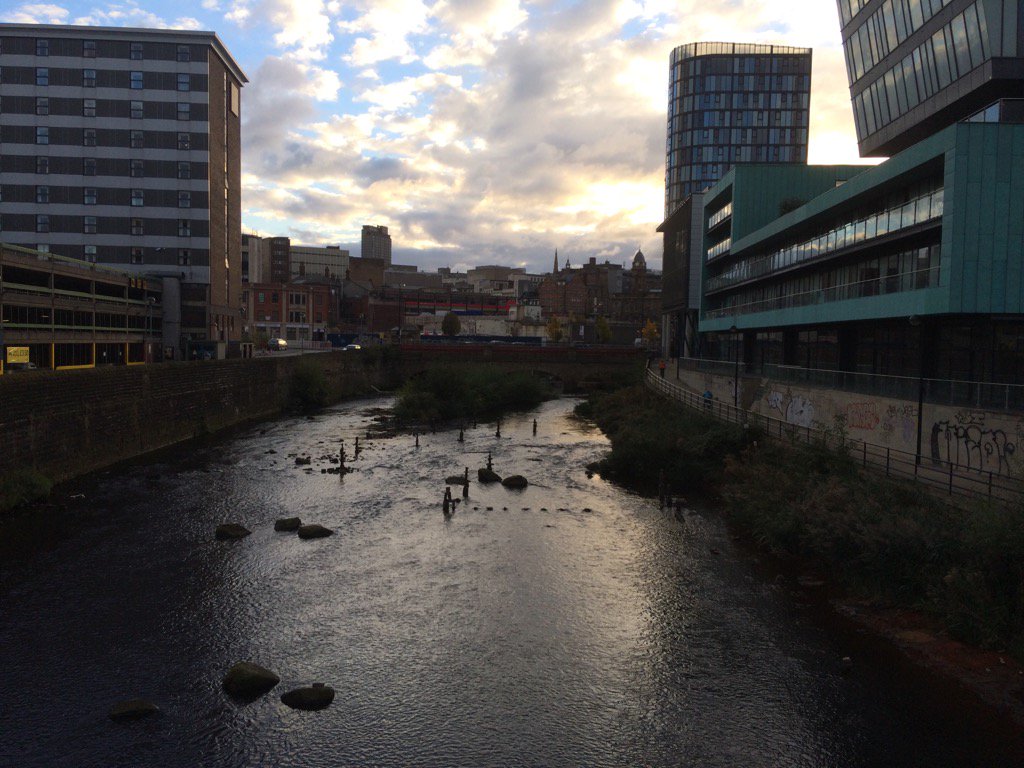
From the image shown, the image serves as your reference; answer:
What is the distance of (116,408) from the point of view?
36.6 meters

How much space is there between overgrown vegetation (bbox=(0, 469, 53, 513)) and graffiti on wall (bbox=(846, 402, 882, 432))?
33122 millimetres

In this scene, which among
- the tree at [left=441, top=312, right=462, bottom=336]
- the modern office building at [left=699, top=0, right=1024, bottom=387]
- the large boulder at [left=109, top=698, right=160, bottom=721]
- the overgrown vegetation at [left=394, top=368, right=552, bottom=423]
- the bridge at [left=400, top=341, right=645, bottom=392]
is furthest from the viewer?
the tree at [left=441, top=312, right=462, bottom=336]

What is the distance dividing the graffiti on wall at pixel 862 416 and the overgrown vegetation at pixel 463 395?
120 feet

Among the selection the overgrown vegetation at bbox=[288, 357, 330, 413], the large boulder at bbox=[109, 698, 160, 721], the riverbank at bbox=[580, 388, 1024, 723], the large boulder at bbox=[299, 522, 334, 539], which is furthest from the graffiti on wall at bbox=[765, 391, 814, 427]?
the overgrown vegetation at bbox=[288, 357, 330, 413]

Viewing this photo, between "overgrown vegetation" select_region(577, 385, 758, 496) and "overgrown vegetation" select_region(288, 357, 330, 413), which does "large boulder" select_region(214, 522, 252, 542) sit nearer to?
"overgrown vegetation" select_region(577, 385, 758, 496)

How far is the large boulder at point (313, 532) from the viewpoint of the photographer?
2514cm

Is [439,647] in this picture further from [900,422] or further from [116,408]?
[116,408]

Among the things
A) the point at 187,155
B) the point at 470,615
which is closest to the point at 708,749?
the point at 470,615

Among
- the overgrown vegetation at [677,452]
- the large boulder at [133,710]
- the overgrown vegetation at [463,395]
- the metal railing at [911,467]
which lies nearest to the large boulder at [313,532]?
the large boulder at [133,710]

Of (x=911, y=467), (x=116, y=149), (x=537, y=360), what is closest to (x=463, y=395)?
(x=537, y=360)

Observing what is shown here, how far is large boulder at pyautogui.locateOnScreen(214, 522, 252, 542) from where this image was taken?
25.0 meters

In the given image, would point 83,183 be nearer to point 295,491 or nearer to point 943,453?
point 295,491

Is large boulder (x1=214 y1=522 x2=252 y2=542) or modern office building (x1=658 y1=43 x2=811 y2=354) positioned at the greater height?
modern office building (x1=658 y1=43 x2=811 y2=354)

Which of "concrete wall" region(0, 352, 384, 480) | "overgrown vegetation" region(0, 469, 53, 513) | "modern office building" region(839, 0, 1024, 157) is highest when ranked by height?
"modern office building" region(839, 0, 1024, 157)
